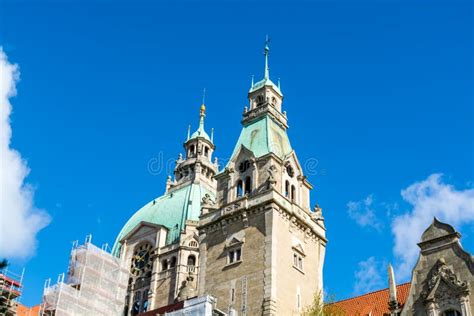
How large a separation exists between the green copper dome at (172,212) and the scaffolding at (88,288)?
33.9 ft

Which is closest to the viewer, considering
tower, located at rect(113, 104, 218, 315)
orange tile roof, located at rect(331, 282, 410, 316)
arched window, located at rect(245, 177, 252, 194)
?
orange tile roof, located at rect(331, 282, 410, 316)

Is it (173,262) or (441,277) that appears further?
(173,262)

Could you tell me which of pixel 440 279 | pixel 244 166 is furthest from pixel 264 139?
pixel 440 279

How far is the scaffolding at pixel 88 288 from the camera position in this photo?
2004 inches

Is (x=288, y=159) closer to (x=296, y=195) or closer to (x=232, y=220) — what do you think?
(x=296, y=195)

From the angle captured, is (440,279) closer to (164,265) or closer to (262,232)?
(262,232)

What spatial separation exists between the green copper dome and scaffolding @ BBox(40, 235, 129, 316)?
10.3 m

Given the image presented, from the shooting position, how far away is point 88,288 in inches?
2133

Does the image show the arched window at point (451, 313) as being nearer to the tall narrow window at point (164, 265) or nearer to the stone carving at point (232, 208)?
the stone carving at point (232, 208)

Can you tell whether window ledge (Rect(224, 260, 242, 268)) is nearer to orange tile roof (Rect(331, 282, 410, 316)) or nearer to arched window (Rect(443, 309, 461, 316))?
orange tile roof (Rect(331, 282, 410, 316))

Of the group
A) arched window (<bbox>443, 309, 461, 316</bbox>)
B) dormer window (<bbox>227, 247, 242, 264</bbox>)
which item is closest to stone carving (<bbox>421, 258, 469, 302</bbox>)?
arched window (<bbox>443, 309, 461, 316</bbox>)

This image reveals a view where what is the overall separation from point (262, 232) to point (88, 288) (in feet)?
54.5

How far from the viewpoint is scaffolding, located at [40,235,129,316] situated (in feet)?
167

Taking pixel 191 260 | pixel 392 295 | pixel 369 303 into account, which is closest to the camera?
pixel 392 295
